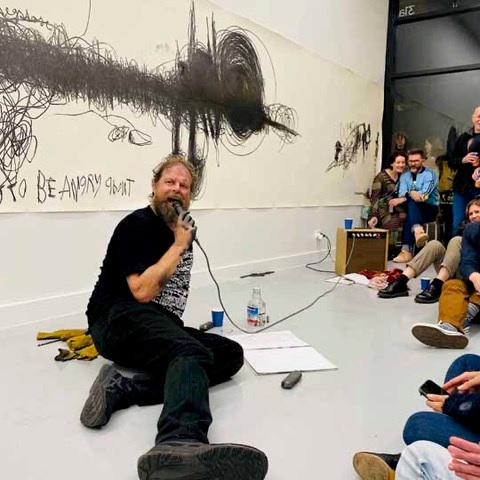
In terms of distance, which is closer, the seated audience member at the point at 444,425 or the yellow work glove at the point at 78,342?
the seated audience member at the point at 444,425

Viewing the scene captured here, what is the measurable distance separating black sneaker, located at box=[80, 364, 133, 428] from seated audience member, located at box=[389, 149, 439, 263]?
3981mm

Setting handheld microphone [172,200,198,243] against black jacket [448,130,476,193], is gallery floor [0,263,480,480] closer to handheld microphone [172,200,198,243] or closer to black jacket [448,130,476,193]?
handheld microphone [172,200,198,243]

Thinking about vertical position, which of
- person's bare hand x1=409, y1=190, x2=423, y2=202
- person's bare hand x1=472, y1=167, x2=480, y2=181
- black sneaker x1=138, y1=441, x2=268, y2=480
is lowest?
black sneaker x1=138, y1=441, x2=268, y2=480

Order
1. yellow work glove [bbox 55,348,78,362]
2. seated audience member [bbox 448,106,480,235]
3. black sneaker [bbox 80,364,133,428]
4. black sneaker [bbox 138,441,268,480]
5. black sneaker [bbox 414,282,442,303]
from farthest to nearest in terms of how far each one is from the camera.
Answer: seated audience member [bbox 448,106,480,235], black sneaker [bbox 414,282,442,303], yellow work glove [bbox 55,348,78,362], black sneaker [bbox 80,364,133,428], black sneaker [bbox 138,441,268,480]

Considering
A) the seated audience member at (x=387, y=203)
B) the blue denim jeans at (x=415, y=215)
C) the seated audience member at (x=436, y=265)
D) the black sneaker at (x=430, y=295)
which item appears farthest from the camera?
the seated audience member at (x=387, y=203)

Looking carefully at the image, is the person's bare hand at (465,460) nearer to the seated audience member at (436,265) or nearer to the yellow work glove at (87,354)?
the yellow work glove at (87,354)

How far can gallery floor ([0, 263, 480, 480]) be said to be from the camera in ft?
4.62

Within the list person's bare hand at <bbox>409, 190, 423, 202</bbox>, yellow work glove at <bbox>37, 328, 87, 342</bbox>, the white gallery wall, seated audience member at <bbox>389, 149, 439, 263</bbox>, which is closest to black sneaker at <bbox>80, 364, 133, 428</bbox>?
yellow work glove at <bbox>37, 328, 87, 342</bbox>

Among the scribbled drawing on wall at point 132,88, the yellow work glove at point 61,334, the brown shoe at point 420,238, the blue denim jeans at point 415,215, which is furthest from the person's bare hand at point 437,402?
the blue denim jeans at point 415,215

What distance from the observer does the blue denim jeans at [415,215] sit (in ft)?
17.2

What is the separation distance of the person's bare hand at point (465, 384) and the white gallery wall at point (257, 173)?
88.7 inches

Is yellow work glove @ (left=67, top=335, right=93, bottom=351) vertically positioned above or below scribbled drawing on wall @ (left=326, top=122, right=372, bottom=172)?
below

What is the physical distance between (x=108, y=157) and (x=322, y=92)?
2818mm

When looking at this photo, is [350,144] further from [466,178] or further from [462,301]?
[462,301]
